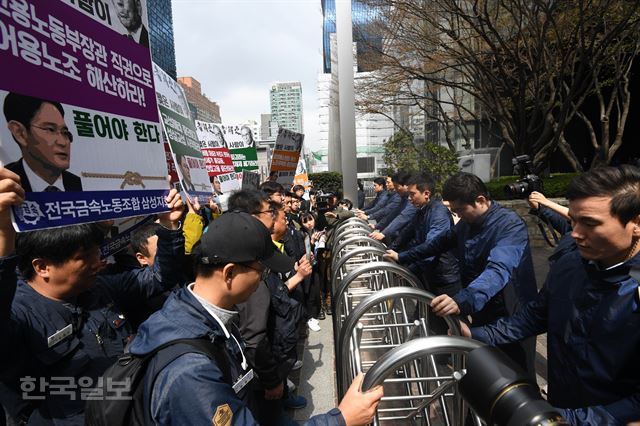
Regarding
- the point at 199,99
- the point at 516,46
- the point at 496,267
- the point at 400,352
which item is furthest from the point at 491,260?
the point at 199,99

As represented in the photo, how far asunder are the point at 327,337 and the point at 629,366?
12.0 feet

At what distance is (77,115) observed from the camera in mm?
1666

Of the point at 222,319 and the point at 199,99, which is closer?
the point at 222,319

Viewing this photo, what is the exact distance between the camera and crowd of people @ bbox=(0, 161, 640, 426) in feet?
4.16

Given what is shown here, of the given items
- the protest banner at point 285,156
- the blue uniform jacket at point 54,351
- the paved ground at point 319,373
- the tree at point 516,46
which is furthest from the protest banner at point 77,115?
the tree at point 516,46

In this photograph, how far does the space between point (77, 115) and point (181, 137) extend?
1.55 m

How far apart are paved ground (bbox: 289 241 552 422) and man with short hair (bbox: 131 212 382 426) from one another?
207 cm

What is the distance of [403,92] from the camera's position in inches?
600

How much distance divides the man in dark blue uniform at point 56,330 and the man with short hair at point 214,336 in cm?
66

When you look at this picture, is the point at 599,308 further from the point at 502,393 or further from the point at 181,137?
the point at 181,137

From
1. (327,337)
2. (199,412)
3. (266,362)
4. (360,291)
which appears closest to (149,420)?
(199,412)

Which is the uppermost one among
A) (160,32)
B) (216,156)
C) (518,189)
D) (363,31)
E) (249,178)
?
(160,32)

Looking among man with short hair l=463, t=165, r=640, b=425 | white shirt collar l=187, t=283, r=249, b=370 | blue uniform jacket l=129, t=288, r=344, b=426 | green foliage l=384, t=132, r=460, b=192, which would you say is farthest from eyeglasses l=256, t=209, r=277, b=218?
green foliage l=384, t=132, r=460, b=192

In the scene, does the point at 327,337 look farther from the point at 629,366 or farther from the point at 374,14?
the point at 374,14
